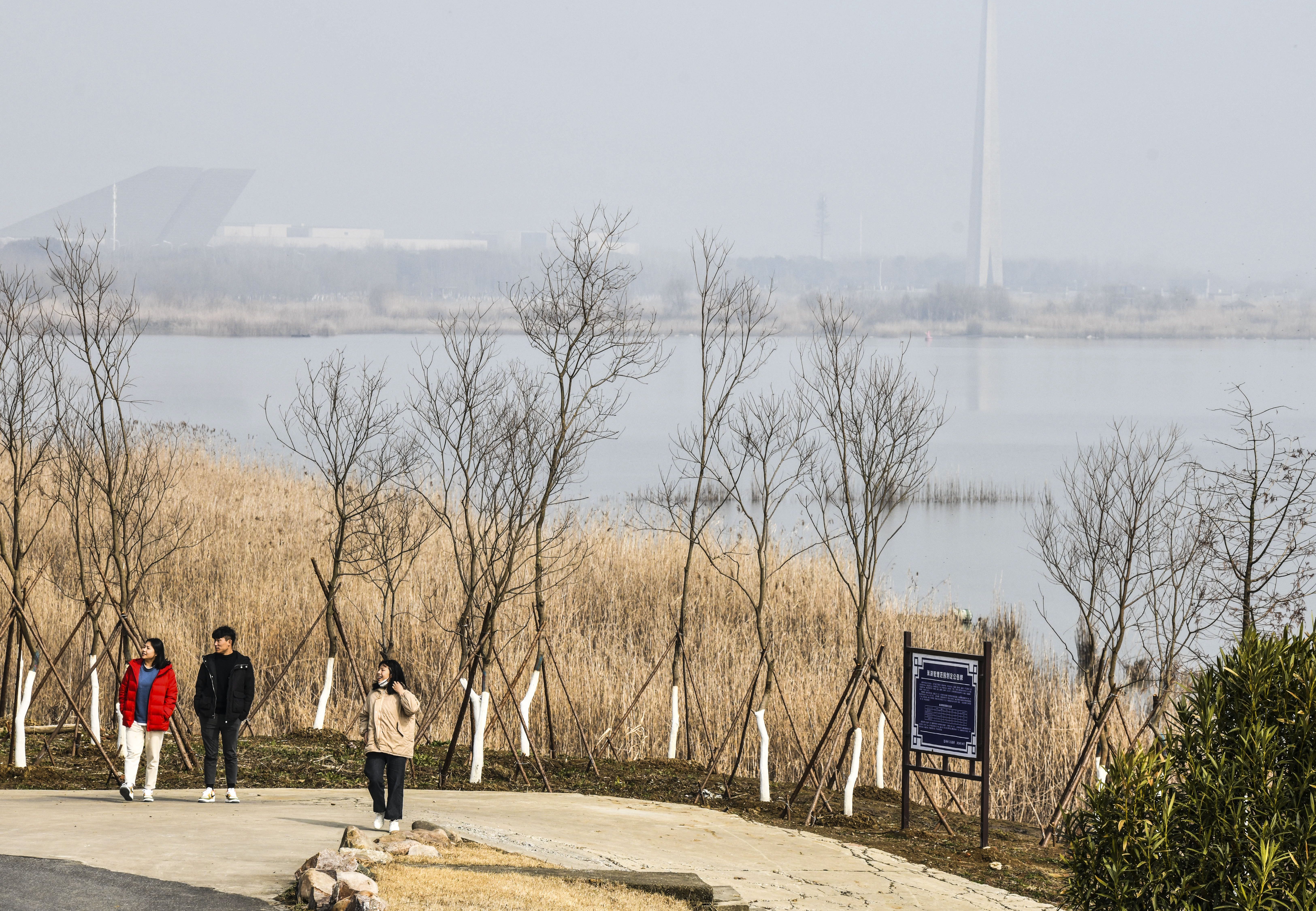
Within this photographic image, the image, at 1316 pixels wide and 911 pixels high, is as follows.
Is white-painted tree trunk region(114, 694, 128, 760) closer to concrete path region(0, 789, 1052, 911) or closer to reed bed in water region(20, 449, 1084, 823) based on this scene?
concrete path region(0, 789, 1052, 911)

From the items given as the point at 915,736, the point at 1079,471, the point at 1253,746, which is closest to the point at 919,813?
the point at 915,736

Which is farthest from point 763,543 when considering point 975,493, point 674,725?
point 975,493

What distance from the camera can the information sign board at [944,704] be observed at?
38.4ft

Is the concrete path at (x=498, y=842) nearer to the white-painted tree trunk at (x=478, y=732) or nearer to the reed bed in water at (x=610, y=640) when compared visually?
→ the white-painted tree trunk at (x=478, y=732)

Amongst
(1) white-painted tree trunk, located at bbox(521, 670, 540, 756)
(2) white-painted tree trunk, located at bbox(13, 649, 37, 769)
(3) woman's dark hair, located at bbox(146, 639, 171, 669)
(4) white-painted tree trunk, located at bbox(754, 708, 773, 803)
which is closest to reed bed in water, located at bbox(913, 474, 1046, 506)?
(1) white-painted tree trunk, located at bbox(521, 670, 540, 756)

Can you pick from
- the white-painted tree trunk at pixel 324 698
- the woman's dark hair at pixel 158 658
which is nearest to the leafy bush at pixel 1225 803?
the woman's dark hair at pixel 158 658

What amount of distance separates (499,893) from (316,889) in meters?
1.15

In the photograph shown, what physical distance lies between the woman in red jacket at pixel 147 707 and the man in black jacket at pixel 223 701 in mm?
316

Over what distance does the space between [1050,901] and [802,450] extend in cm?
1147

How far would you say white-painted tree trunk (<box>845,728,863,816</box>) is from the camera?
1255cm

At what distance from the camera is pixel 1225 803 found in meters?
6.03

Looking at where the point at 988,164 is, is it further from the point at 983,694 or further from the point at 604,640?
the point at 983,694

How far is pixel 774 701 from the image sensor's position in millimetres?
17672

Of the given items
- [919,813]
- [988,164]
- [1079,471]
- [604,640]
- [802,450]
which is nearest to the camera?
[919,813]
